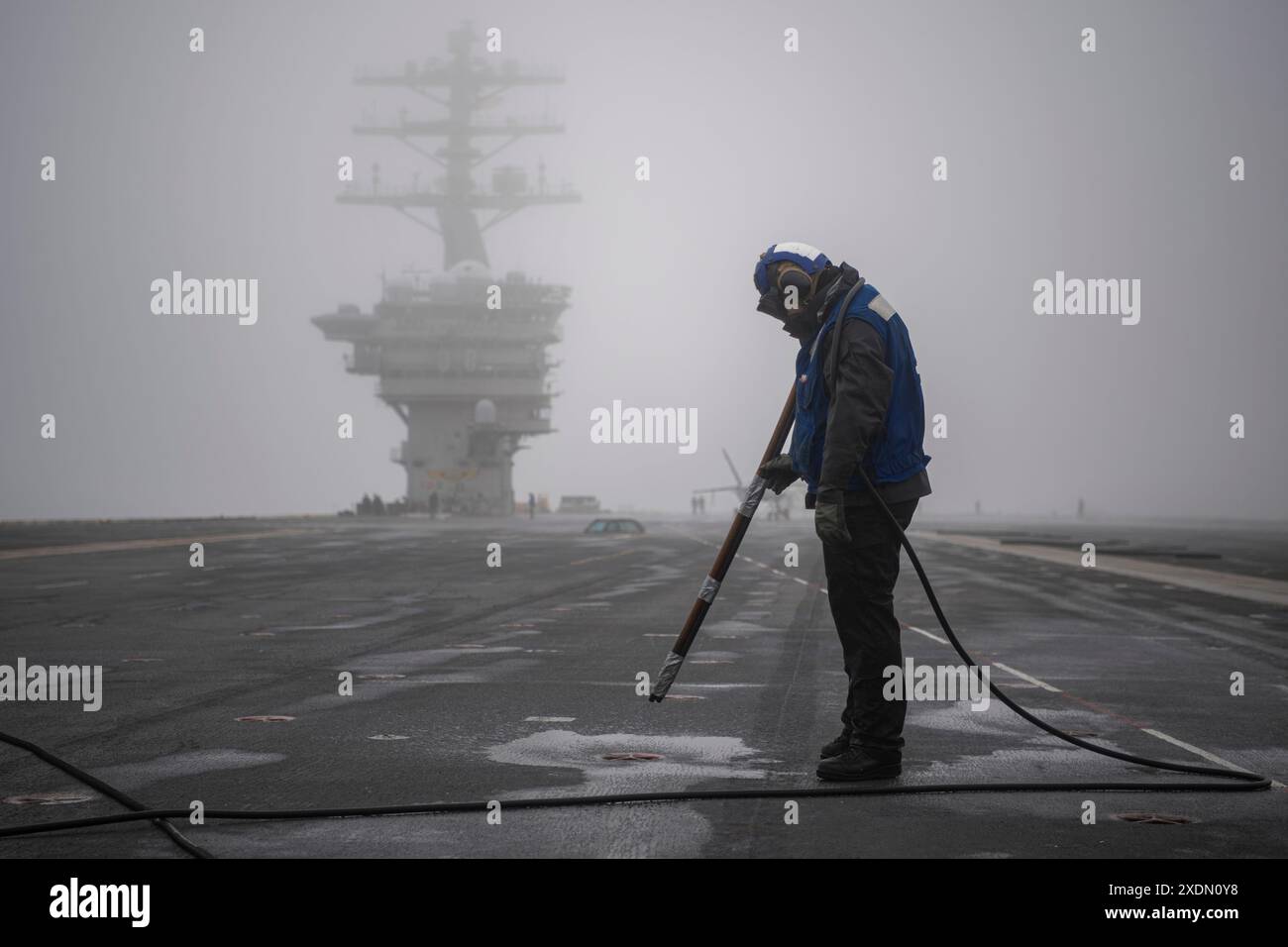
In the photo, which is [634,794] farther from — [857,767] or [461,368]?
[461,368]

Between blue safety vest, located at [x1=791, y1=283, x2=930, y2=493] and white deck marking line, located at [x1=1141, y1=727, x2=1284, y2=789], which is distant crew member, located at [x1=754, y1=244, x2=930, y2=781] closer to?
blue safety vest, located at [x1=791, y1=283, x2=930, y2=493]

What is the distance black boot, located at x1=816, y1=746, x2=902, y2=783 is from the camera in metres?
6.27

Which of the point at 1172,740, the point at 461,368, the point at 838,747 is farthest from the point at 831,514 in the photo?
the point at 461,368

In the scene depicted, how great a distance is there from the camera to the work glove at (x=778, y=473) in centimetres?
740

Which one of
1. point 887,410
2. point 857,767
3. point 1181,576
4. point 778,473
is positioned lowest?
point 1181,576

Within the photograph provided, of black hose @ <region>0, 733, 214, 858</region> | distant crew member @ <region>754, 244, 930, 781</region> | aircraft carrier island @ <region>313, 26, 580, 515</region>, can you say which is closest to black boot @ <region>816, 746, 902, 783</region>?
distant crew member @ <region>754, 244, 930, 781</region>

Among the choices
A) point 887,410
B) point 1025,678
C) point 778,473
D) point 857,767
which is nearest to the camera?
point 857,767

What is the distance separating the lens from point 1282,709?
28.7 feet

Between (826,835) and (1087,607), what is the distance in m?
13.9

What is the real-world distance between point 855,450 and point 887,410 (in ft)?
1.20

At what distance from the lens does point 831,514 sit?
22.0 feet
